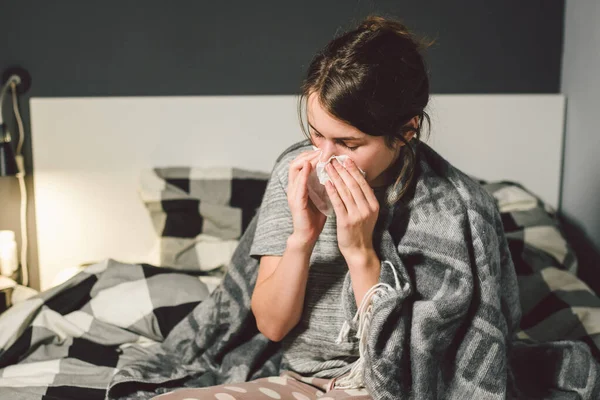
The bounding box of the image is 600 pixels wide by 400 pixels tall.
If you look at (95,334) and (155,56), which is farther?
(155,56)

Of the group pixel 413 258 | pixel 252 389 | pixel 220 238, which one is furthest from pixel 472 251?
pixel 220 238

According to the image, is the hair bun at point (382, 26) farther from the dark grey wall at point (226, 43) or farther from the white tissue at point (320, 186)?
the dark grey wall at point (226, 43)

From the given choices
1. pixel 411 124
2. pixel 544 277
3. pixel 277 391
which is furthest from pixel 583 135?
pixel 277 391

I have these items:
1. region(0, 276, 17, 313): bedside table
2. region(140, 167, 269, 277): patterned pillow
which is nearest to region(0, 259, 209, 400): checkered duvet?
region(140, 167, 269, 277): patterned pillow

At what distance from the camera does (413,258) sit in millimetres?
1121

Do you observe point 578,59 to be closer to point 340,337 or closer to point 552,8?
point 552,8

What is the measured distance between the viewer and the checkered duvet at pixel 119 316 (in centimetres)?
138

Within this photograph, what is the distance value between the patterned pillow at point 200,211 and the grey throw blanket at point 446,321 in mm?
600

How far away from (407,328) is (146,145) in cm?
135

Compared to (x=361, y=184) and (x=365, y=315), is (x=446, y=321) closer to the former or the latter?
(x=365, y=315)

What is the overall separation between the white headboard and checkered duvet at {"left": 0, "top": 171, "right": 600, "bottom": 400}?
415mm

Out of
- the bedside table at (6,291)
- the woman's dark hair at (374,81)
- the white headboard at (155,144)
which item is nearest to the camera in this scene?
the woman's dark hair at (374,81)

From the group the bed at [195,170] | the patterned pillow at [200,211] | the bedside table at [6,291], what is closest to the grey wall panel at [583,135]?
the bed at [195,170]

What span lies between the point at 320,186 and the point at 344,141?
3.7 inches
